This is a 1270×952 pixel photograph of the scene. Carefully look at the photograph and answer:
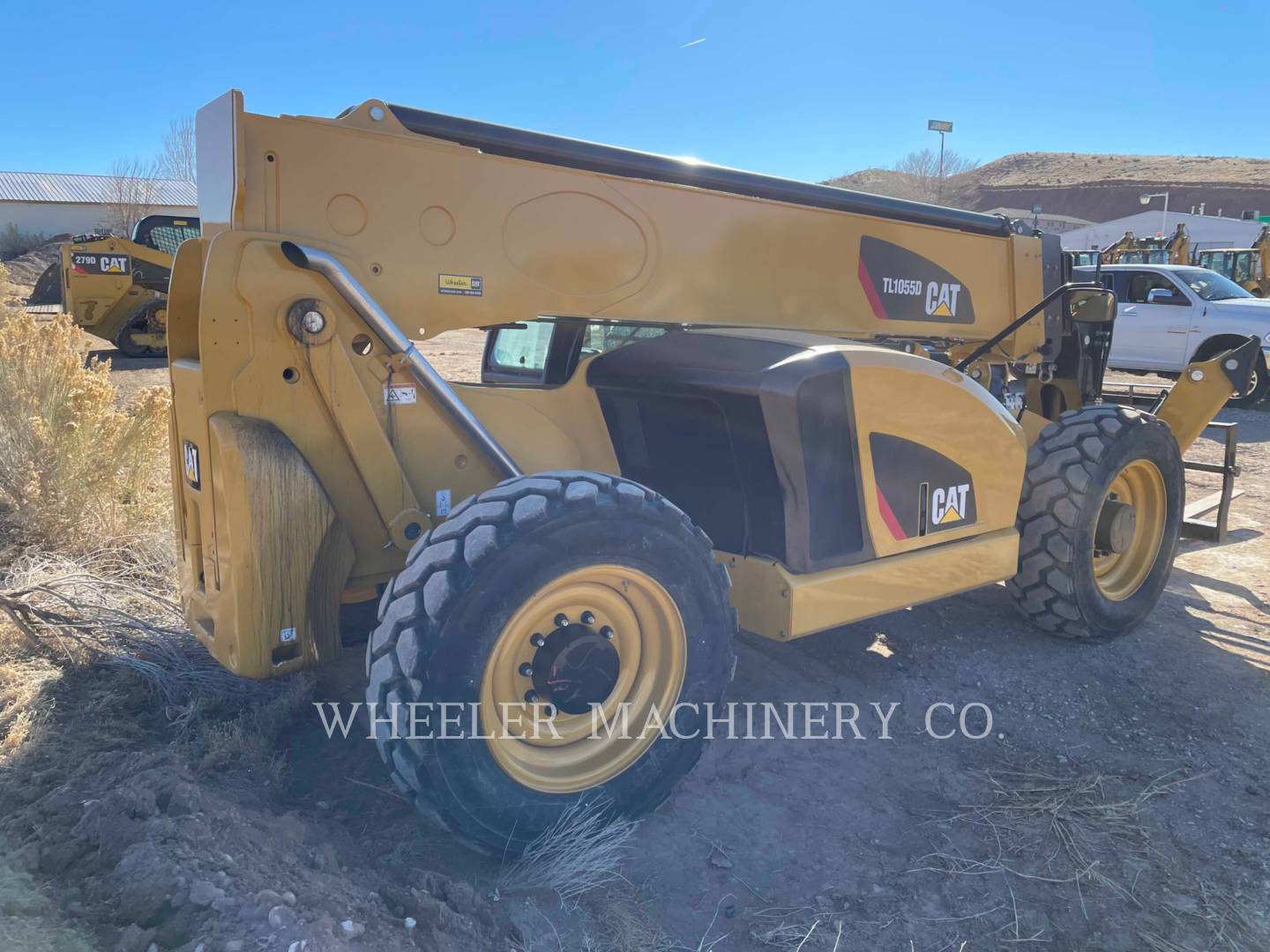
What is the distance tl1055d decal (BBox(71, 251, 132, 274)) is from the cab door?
1737 centimetres

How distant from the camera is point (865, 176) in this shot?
73.4 m

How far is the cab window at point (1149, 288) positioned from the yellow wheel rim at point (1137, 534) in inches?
410

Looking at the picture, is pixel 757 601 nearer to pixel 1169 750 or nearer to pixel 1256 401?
pixel 1169 750

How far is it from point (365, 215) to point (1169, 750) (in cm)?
378

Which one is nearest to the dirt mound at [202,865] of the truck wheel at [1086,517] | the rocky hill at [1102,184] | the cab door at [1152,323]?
the truck wheel at [1086,517]

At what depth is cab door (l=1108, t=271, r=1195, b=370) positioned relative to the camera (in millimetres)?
13820

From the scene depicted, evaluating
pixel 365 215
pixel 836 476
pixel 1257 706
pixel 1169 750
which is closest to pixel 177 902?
pixel 365 215

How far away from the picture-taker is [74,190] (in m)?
53.6

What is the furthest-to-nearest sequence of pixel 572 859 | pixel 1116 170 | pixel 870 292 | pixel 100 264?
pixel 1116 170
pixel 100 264
pixel 870 292
pixel 572 859

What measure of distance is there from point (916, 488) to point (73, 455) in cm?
494

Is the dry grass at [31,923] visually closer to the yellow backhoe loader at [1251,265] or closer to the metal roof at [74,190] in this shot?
the yellow backhoe loader at [1251,265]

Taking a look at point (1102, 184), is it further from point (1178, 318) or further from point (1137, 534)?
point (1137, 534)

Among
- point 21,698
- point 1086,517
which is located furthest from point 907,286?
point 21,698

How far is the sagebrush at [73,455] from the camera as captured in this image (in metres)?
5.41
